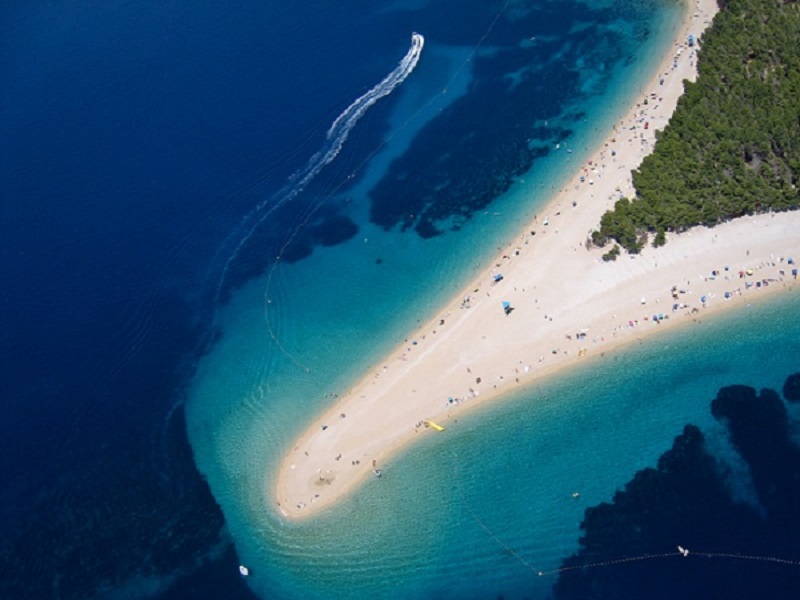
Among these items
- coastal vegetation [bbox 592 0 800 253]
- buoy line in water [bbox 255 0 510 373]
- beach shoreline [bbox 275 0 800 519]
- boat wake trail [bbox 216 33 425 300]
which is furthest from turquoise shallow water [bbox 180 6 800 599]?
coastal vegetation [bbox 592 0 800 253]

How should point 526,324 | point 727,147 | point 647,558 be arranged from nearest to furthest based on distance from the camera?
point 647,558 → point 526,324 → point 727,147

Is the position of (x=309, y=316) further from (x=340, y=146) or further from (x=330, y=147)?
(x=340, y=146)

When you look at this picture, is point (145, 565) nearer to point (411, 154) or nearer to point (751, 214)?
point (411, 154)

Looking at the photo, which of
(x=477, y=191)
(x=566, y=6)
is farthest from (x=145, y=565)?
(x=566, y=6)

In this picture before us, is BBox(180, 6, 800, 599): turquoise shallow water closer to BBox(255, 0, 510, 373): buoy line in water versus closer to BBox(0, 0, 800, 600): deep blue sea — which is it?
BBox(0, 0, 800, 600): deep blue sea

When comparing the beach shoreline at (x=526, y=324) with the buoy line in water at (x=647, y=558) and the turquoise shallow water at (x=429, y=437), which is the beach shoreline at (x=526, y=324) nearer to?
the turquoise shallow water at (x=429, y=437)

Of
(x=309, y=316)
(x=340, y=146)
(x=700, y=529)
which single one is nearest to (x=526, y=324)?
(x=309, y=316)

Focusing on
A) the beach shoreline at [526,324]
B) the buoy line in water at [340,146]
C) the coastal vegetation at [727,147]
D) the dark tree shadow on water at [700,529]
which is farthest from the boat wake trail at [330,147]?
the dark tree shadow on water at [700,529]

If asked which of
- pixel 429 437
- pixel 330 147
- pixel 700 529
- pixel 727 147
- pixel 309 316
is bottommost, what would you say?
pixel 700 529
